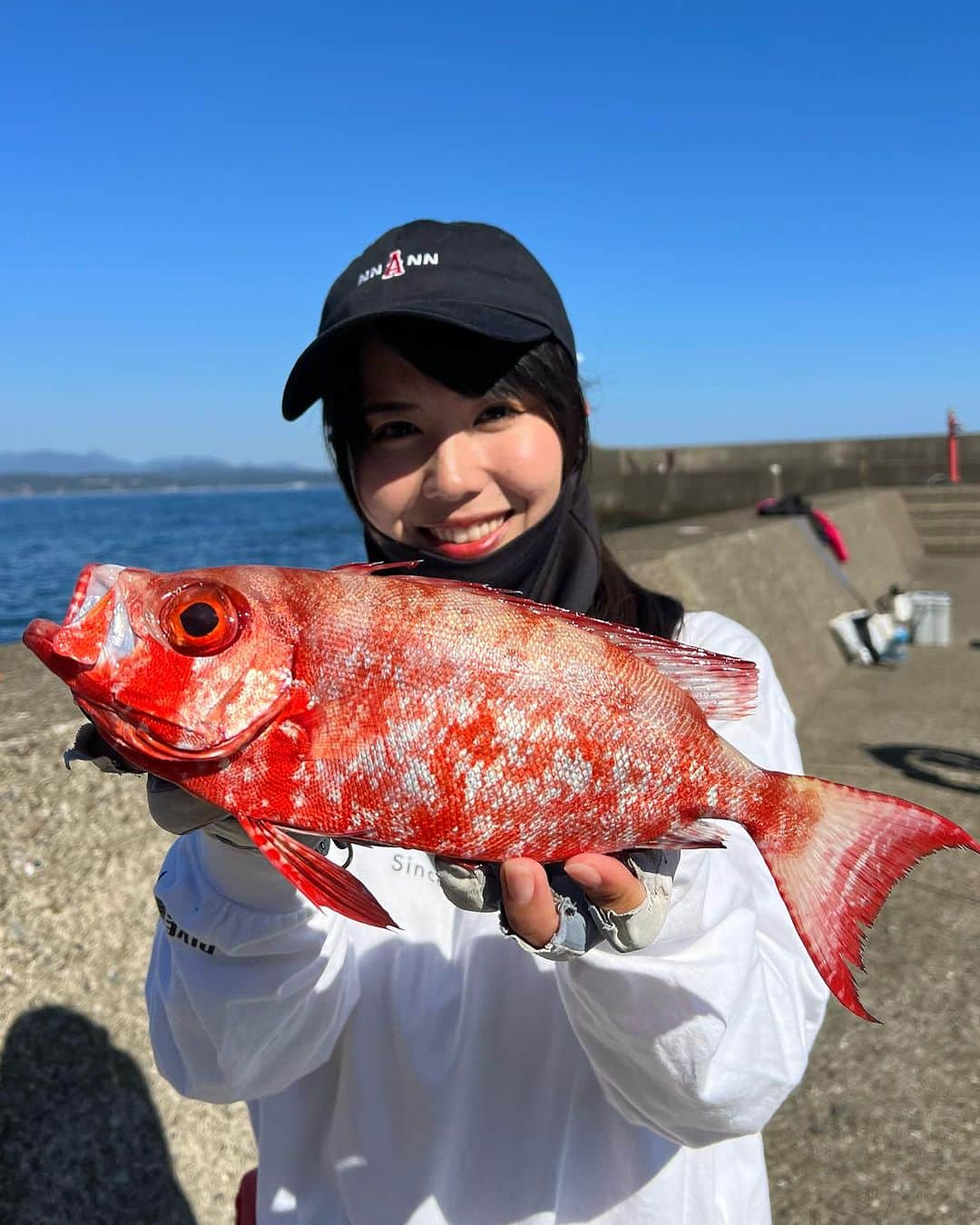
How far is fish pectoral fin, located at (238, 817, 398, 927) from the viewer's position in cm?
141

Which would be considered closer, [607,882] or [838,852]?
[607,882]

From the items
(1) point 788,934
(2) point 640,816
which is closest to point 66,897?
(2) point 640,816

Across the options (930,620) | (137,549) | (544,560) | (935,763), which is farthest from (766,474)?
(544,560)

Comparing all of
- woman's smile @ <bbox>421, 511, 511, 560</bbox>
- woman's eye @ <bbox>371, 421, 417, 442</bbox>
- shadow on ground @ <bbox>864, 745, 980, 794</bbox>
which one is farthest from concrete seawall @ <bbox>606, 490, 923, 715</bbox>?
woman's eye @ <bbox>371, 421, 417, 442</bbox>

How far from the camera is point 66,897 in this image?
2.33 meters

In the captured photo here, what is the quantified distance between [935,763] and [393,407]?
4957mm

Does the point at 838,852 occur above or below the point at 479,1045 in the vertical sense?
above

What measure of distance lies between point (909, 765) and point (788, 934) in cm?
426

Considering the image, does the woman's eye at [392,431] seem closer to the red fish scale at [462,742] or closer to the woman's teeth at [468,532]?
the woman's teeth at [468,532]

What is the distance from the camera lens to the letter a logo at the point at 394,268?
2139mm

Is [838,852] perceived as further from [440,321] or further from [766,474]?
[766,474]

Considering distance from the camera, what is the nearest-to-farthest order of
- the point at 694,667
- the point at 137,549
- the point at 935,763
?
1. the point at 694,667
2. the point at 935,763
3. the point at 137,549

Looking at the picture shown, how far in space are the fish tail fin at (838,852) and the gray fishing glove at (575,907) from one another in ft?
0.72

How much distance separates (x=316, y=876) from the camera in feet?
4.72
